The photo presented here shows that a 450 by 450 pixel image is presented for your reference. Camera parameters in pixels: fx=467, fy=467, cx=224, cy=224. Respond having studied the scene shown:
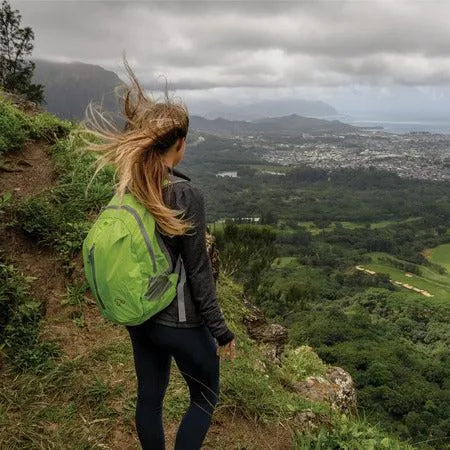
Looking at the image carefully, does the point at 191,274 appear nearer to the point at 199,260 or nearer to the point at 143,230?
the point at 199,260

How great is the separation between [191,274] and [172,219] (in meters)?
0.26

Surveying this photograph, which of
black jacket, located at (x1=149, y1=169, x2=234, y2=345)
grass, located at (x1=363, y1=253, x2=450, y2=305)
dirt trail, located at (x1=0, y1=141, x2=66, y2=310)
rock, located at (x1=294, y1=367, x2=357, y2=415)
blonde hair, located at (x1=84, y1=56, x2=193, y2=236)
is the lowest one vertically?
grass, located at (x1=363, y1=253, x2=450, y2=305)

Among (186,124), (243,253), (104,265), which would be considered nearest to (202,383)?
(104,265)

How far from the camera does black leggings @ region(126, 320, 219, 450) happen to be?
1.94m

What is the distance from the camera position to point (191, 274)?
190 centimetres

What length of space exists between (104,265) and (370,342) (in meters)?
42.2

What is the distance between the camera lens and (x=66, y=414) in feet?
9.50

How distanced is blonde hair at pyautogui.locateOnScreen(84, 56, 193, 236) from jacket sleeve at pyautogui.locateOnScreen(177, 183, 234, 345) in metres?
0.05

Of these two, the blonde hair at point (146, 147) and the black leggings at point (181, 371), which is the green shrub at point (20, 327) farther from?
the blonde hair at point (146, 147)

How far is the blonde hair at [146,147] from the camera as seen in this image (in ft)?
5.93

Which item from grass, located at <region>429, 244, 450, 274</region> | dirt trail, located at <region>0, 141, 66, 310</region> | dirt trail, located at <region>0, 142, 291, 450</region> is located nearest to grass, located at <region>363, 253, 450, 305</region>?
grass, located at <region>429, 244, 450, 274</region>

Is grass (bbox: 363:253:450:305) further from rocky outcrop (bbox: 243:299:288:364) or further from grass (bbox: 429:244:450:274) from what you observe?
rocky outcrop (bbox: 243:299:288:364)

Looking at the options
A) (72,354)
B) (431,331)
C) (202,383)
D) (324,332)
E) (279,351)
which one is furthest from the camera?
(431,331)

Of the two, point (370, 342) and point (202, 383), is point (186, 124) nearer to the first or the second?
point (202, 383)
